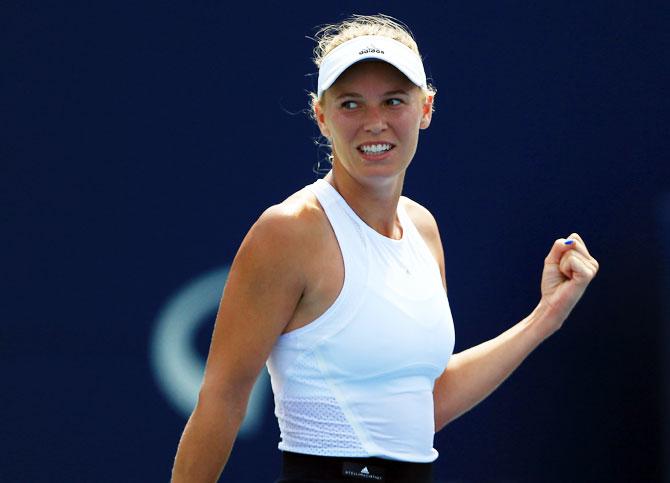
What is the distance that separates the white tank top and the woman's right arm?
0.07 m

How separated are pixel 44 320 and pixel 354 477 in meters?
1.43

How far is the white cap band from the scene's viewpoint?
1.88 m

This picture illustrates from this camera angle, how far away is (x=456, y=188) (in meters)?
3.11

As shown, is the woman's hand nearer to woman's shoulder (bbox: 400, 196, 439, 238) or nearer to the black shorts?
woman's shoulder (bbox: 400, 196, 439, 238)

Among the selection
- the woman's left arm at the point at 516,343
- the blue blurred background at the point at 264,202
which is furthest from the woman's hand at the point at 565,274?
the blue blurred background at the point at 264,202

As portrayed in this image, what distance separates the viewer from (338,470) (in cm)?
182

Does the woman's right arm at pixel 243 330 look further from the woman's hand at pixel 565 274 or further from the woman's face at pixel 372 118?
the woman's hand at pixel 565 274

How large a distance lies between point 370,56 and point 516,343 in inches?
28.5

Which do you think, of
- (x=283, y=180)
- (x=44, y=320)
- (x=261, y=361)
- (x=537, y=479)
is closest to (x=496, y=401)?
(x=537, y=479)

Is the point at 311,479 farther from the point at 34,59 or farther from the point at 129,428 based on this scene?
the point at 34,59

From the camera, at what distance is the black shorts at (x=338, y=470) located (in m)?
1.81

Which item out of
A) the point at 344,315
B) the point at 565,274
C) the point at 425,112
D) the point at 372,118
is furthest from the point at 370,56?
the point at 565,274

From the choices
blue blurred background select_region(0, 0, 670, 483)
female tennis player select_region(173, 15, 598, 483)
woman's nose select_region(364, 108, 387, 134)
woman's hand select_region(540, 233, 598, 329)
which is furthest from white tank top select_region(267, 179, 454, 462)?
blue blurred background select_region(0, 0, 670, 483)

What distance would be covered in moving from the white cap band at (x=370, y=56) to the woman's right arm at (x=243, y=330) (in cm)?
28
